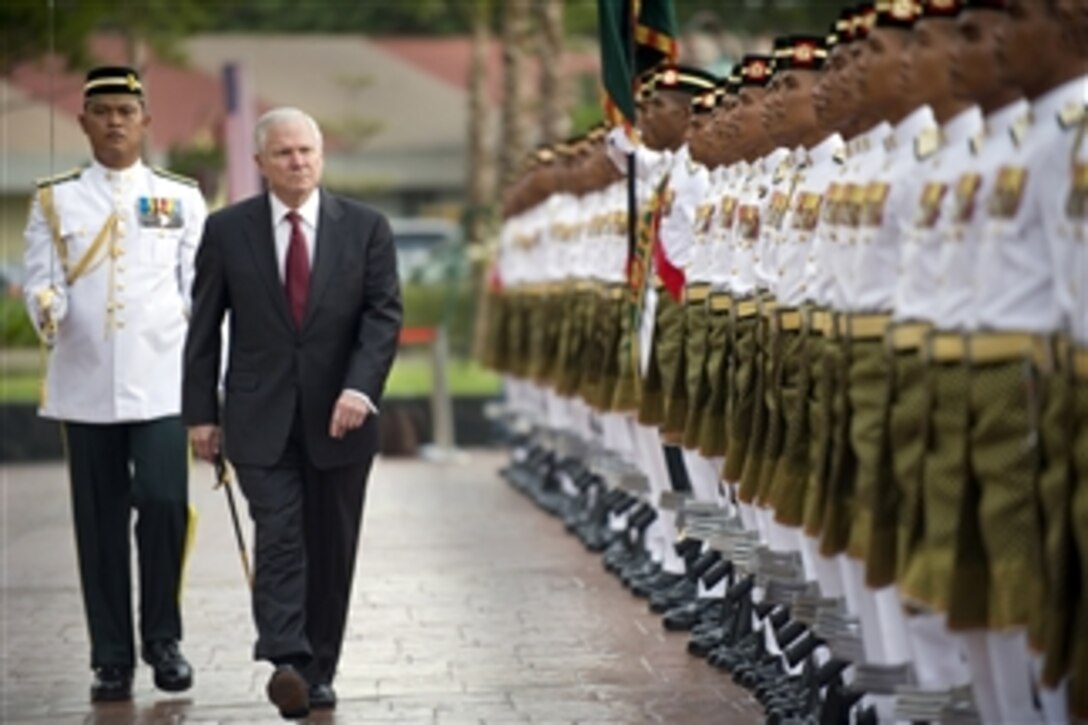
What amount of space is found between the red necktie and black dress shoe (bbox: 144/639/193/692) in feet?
4.60

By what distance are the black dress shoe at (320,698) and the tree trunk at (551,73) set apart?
62.3 ft

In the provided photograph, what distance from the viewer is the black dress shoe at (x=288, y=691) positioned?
28.1 ft

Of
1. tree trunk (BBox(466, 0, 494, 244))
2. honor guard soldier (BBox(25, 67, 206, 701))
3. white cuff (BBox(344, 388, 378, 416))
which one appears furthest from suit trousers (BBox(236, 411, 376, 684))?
tree trunk (BBox(466, 0, 494, 244))

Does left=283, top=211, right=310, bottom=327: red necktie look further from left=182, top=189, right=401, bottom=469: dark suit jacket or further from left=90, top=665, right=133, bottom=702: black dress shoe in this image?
left=90, top=665, right=133, bottom=702: black dress shoe

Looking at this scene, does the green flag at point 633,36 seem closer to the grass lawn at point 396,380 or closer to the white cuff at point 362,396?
the white cuff at point 362,396

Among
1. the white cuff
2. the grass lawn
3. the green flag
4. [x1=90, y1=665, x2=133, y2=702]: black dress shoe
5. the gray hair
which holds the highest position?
the green flag

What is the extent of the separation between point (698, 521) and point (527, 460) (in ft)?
29.8

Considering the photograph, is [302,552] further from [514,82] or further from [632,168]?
[514,82]

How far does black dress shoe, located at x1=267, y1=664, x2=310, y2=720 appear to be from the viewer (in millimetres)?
8562

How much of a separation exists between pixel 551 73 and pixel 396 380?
370 cm

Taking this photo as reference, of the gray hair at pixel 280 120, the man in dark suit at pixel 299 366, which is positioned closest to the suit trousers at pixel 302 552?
the man in dark suit at pixel 299 366

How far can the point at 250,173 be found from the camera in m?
22.1

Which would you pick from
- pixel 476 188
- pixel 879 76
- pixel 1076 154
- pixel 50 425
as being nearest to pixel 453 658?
pixel 879 76

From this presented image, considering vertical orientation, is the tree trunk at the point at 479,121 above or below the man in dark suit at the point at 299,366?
above
